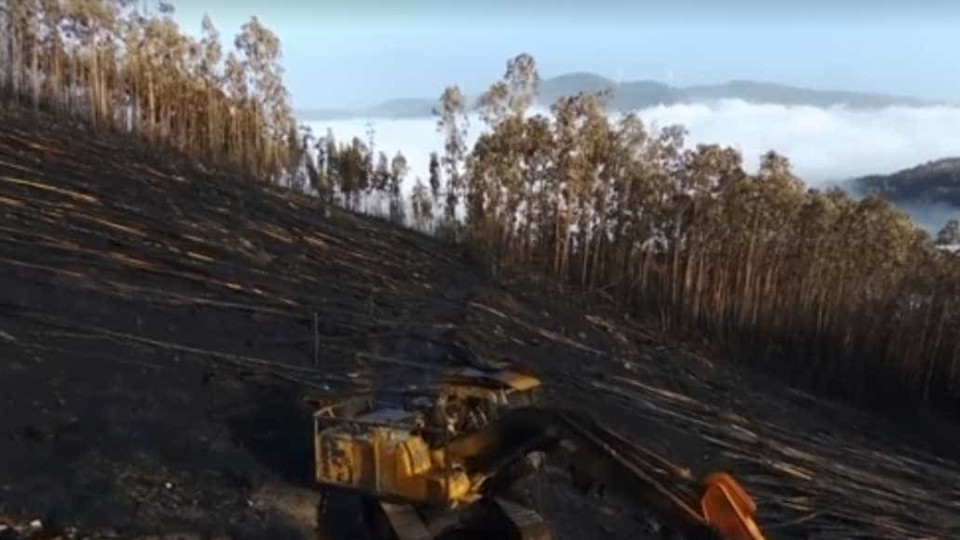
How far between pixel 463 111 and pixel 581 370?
312 inches

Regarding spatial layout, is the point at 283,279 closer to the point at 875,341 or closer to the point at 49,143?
the point at 49,143

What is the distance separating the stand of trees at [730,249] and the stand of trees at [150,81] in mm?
4837

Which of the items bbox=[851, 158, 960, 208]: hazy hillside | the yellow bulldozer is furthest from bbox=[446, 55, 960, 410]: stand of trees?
bbox=[851, 158, 960, 208]: hazy hillside

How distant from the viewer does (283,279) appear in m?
12.3

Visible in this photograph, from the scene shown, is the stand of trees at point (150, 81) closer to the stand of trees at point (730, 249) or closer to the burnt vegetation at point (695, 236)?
the burnt vegetation at point (695, 236)

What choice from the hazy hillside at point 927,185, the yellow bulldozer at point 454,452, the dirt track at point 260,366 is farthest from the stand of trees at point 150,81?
the hazy hillside at point 927,185

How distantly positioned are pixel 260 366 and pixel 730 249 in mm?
8786

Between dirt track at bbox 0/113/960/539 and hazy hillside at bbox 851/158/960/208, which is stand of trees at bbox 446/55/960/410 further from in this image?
hazy hillside at bbox 851/158/960/208

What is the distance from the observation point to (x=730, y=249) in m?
16.9

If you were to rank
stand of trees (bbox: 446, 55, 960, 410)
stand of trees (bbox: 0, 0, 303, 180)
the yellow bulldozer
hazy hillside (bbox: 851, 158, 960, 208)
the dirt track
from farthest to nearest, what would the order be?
hazy hillside (bbox: 851, 158, 960, 208), stand of trees (bbox: 0, 0, 303, 180), stand of trees (bbox: 446, 55, 960, 410), the dirt track, the yellow bulldozer

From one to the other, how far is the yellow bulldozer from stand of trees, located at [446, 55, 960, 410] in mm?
10549

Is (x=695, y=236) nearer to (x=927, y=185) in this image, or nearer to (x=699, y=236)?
(x=699, y=236)

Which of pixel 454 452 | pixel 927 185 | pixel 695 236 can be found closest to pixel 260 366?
pixel 454 452

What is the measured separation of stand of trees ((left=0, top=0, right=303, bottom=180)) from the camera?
66.2ft
